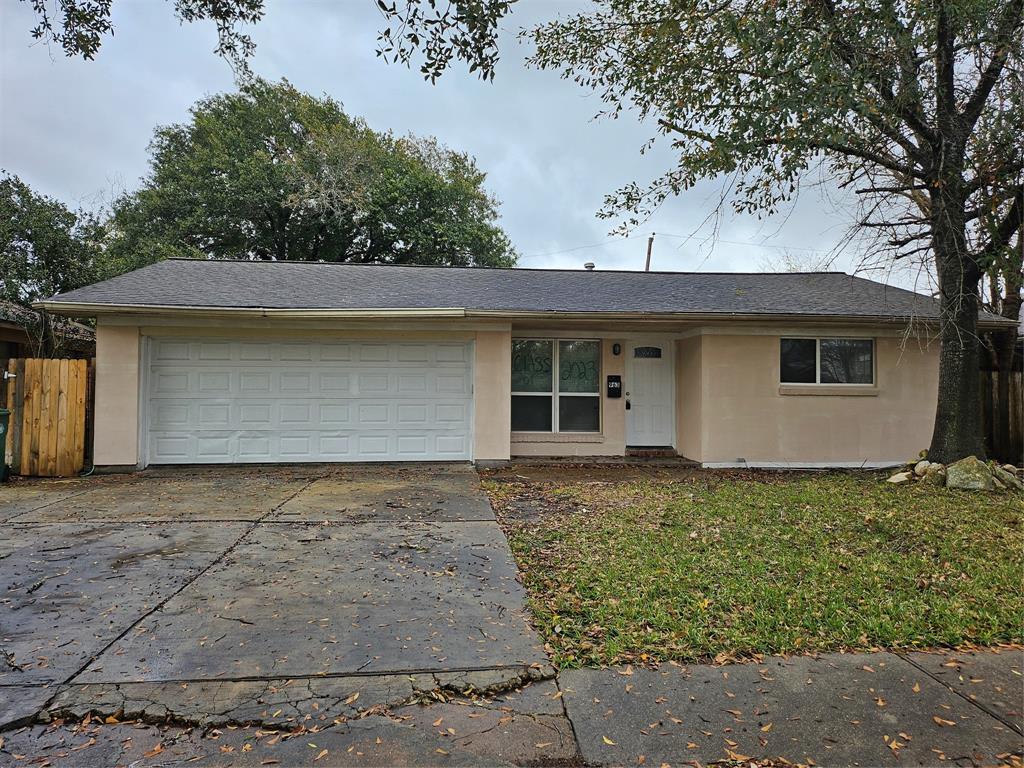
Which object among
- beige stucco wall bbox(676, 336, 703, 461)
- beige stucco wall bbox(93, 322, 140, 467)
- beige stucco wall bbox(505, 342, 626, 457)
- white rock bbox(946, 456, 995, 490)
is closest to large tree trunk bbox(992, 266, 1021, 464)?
white rock bbox(946, 456, 995, 490)

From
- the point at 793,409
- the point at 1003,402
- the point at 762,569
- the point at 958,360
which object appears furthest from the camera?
the point at 793,409

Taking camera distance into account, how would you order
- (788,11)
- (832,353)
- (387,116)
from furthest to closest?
(387,116) < (832,353) < (788,11)

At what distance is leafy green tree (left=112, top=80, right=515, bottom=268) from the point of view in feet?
67.1

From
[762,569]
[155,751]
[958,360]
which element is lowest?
[155,751]

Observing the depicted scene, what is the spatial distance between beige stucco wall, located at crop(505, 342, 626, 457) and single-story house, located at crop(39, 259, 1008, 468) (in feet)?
0.09

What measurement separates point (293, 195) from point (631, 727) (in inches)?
873

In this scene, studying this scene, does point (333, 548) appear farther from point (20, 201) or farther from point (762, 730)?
point (20, 201)

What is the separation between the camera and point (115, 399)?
8.46m

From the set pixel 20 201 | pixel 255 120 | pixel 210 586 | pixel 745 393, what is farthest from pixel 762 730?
pixel 255 120

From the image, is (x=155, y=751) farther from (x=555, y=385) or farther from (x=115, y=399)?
(x=555, y=385)

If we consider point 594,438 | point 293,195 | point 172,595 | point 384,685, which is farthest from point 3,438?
point 293,195

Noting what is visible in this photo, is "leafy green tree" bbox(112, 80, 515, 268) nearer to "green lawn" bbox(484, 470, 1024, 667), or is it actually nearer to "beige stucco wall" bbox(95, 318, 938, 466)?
"beige stucco wall" bbox(95, 318, 938, 466)

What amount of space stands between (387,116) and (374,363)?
752 inches

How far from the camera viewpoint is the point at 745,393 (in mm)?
9398
